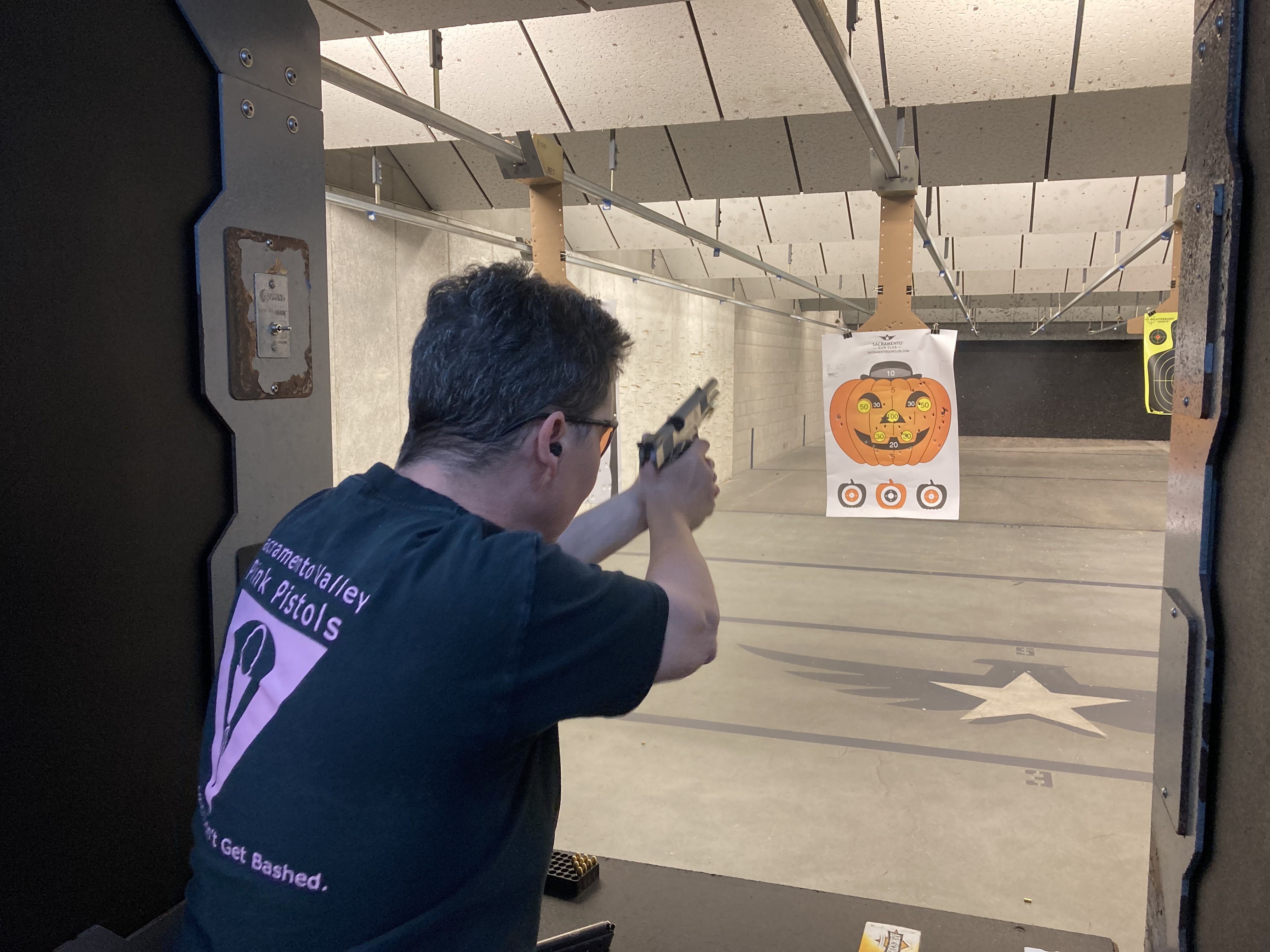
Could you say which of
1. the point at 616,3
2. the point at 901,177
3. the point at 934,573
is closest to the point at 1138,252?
the point at 934,573

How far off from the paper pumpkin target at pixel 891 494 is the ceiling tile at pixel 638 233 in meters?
3.01

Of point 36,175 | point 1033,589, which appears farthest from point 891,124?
point 36,175

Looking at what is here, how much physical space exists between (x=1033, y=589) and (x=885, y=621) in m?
1.30

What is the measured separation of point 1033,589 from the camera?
570 centimetres

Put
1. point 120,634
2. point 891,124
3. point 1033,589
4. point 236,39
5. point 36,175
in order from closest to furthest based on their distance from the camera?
point 36,175 < point 120,634 < point 236,39 < point 891,124 < point 1033,589

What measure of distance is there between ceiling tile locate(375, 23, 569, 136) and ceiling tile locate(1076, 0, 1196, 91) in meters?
1.75

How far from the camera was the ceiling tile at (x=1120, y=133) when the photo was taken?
3.74 meters

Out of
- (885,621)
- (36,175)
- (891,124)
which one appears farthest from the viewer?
(885,621)

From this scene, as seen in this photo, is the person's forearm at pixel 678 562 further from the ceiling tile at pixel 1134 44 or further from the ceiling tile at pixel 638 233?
the ceiling tile at pixel 638 233

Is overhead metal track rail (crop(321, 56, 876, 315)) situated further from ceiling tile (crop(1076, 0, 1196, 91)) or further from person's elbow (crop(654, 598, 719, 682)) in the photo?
person's elbow (crop(654, 598, 719, 682))

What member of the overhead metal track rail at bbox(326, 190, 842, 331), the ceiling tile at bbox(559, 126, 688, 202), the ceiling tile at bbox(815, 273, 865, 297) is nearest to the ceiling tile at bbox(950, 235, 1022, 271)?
the ceiling tile at bbox(815, 273, 865, 297)

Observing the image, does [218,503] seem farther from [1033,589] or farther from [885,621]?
[1033,589]

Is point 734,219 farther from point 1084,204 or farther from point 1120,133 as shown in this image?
point 1120,133

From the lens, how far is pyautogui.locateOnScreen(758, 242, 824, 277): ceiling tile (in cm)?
764
